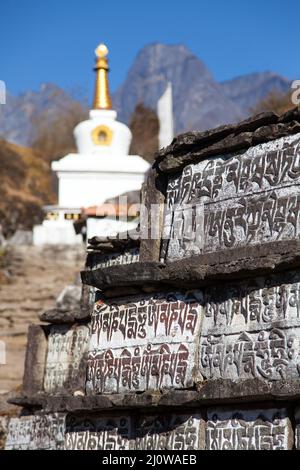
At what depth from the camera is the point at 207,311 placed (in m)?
8.50

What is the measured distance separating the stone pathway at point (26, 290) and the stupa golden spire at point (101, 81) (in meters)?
12.0

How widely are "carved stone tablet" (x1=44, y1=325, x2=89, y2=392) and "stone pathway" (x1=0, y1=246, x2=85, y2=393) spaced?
17.0 feet

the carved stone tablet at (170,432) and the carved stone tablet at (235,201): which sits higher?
the carved stone tablet at (235,201)

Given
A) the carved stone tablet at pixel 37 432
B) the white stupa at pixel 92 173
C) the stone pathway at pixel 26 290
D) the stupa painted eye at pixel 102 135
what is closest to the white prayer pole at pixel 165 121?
the white stupa at pixel 92 173

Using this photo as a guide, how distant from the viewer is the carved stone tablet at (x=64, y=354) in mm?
12367

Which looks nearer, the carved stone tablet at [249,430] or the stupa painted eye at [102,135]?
the carved stone tablet at [249,430]

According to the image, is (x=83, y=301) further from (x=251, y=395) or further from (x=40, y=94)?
(x=40, y=94)

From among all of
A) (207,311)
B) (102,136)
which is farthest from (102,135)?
(207,311)

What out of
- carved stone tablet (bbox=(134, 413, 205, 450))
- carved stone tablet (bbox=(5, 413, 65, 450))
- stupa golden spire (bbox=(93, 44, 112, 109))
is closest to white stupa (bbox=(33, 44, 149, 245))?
stupa golden spire (bbox=(93, 44, 112, 109))

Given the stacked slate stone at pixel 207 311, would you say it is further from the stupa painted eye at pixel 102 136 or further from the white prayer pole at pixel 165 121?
the stupa painted eye at pixel 102 136

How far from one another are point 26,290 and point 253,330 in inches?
691

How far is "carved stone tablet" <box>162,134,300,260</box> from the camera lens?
814 centimetres

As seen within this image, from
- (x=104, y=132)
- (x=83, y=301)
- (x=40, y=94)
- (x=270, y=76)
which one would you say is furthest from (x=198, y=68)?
(x=83, y=301)

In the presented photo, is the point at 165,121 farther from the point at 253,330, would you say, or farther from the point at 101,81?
the point at 253,330
